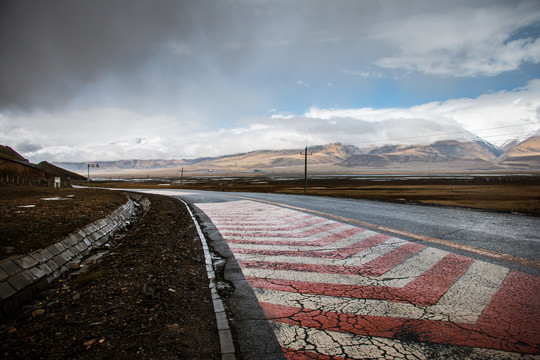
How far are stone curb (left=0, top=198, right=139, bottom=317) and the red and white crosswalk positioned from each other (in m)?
3.45

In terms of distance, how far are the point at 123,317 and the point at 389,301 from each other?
3.57m

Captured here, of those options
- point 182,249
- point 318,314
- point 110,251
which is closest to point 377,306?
point 318,314

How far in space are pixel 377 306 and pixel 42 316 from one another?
4.51 meters

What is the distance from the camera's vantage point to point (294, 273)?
5168 mm

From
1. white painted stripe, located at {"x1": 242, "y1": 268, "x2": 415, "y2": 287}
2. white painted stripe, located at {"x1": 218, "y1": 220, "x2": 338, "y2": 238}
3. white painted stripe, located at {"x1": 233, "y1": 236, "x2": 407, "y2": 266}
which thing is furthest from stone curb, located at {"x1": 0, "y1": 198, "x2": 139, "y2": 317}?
white painted stripe, located at {"x1": 218, "y1": 220, "x2": 338, "y2": 238}

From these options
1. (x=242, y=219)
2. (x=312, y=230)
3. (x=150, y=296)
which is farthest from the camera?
(x=242, y=219)

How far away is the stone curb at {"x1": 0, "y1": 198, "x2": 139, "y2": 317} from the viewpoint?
4.24 meters

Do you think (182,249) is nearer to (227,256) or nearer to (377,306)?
(227,256)

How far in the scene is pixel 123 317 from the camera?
375 centimetres

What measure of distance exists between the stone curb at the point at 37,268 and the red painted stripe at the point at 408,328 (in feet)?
12.3

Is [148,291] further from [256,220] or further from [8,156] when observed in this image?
[8,156]

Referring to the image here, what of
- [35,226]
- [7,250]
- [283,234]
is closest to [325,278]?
[283,234]

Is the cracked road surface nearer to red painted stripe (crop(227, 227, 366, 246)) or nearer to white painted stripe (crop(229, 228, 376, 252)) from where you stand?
white painted stripe (crop(229, 228, 376, 252))

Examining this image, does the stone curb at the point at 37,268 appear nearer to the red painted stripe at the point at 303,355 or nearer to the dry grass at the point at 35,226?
the dry grass at the point at 35,226
